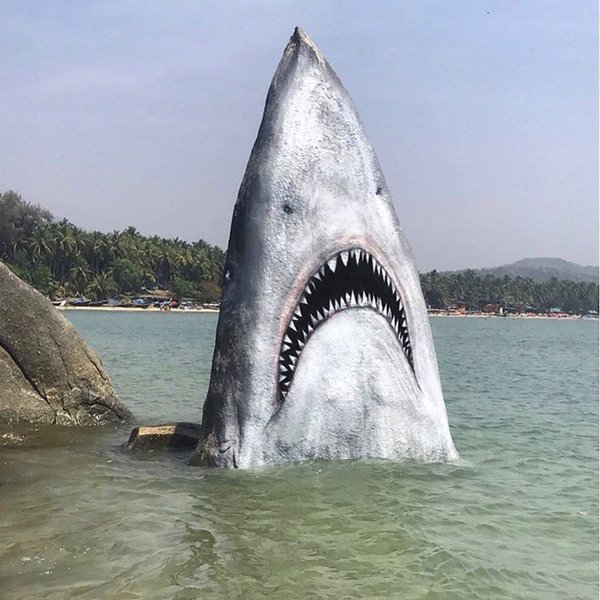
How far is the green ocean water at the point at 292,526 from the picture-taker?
346 cm

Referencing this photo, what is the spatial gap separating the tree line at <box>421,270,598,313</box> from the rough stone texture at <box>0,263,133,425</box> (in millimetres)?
146878

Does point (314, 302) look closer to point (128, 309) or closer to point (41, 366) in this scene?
point (41, 366)

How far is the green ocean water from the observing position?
11.4 ft

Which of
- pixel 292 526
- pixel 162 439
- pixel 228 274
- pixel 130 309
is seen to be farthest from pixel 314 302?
pixel 130 309

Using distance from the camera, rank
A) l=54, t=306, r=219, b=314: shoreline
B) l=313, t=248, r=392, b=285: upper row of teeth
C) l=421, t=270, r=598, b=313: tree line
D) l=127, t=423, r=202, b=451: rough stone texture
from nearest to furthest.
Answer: l=313, t=248, r=392, b=285: upper row of teeth
l=127, t=423, r=202, b=451: rough stone texture
l=54, t=306, r=219, b=314: shoreline
l=421, t=270, r=598, b=313: tree line

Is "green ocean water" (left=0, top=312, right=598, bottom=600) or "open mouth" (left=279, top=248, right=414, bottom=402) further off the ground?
"open mouth" (left=279, top=248, right=414, bottom=402)

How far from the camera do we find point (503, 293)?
172 m

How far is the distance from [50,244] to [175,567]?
9826 centimetres

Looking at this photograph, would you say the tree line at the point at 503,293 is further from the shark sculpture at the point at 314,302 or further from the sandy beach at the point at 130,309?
the shark sculpture at the point at 314,302

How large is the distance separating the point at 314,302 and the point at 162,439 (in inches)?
103

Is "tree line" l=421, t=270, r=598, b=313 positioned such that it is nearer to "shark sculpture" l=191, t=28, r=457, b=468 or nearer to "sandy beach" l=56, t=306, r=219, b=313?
"sandy beach" l=56, t=306, r=219, b=313

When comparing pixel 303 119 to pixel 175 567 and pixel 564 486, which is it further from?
pixel 564 486

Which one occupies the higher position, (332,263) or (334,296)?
(332,263)

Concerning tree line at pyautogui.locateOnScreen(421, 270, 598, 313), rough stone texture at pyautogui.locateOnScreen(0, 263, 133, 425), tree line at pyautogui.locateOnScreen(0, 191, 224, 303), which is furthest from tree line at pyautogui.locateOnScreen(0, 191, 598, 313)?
rough stone texture at pyautogui.locateOnScreen(0, 263, 133, 425)
